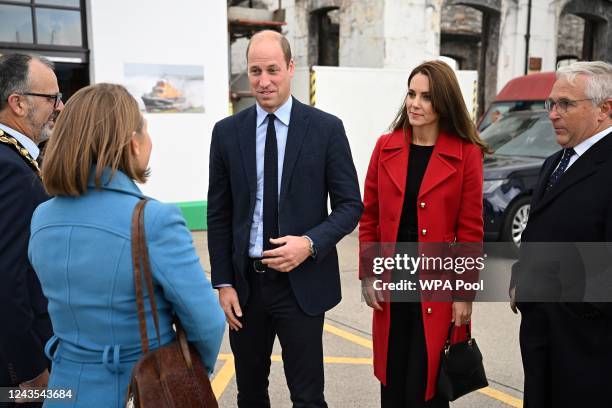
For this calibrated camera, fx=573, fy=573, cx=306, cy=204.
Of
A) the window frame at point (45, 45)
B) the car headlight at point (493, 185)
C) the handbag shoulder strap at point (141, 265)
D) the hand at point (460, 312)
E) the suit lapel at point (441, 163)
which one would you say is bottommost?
the car headlight at point (493, 185)

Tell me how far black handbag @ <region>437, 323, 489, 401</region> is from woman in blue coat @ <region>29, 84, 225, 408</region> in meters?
1.37

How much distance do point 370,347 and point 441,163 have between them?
239 centimetres

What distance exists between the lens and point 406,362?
2822 millimetres

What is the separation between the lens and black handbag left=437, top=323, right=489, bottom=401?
2.62m

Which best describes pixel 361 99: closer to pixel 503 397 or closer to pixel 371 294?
pixel 503 397

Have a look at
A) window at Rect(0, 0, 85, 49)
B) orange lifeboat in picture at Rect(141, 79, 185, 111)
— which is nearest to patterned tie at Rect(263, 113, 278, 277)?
orange lifeboat in picture at Rect(141, 79, 185, 111)

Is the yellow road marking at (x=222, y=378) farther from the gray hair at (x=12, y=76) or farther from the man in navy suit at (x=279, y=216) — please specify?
the gray hair at (x=12, y=76)

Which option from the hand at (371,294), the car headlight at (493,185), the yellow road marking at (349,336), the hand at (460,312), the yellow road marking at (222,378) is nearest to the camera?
the hand at (460,312)

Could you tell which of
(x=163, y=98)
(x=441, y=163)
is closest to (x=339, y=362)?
(x=441, y=163)

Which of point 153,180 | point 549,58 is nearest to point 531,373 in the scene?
point 153,180

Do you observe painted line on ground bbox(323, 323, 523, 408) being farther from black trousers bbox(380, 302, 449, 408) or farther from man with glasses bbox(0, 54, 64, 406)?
man with glasses bbox(0, 54, 64, 406)

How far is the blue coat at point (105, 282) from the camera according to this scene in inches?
64.4

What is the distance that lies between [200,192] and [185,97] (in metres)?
1.38

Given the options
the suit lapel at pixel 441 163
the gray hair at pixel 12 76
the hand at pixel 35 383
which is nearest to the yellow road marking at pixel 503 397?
the suit lapel at pixel 441 163
